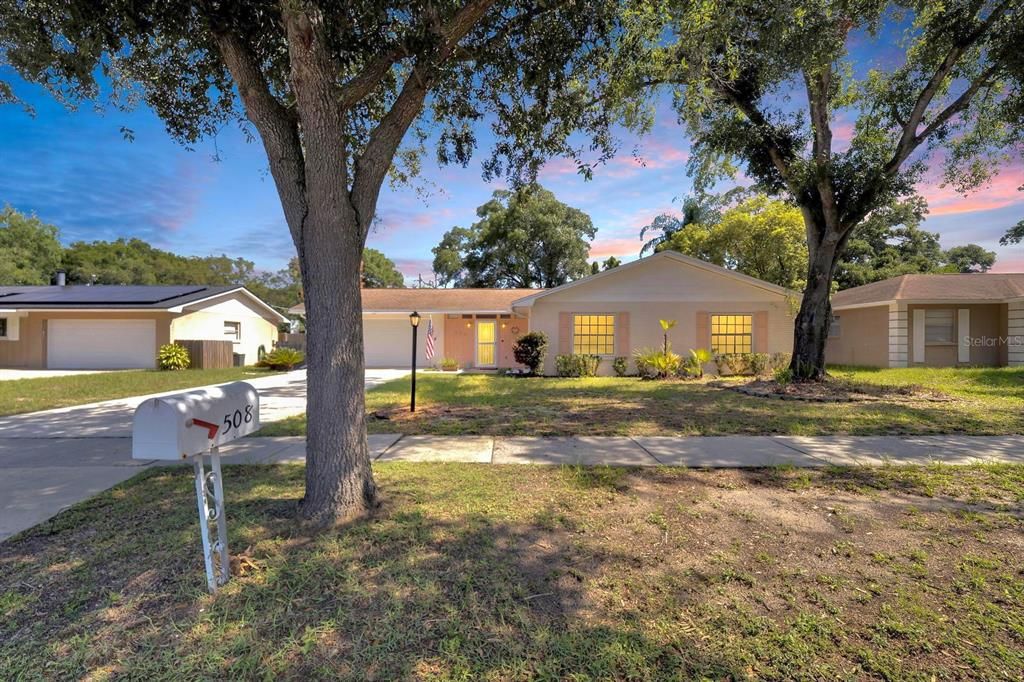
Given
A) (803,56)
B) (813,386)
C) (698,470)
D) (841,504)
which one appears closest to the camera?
(841,504)

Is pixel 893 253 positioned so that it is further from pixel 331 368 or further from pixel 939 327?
pixel 331 368

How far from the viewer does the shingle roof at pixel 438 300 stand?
1948 cm

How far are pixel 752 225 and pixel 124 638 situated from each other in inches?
967

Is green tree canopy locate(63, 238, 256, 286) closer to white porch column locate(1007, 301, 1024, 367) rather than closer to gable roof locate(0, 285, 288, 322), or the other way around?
gable roof locate(0, 285, 288, 322)

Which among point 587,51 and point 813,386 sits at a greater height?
point 587,51

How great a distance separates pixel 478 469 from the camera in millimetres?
5008

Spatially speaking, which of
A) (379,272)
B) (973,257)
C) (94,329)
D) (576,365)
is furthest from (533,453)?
(973,257)

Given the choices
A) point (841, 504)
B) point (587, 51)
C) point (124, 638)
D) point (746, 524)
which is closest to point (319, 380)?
point (124, 638)

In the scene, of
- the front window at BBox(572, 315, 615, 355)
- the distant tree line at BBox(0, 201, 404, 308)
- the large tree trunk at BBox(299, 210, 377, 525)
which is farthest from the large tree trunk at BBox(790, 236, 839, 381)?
the distant tree line at BBox(0, 201, 404, 308)

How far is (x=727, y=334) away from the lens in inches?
635

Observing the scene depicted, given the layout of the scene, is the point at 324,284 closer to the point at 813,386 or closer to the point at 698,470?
the point at 698,470

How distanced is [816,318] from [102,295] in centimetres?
2742

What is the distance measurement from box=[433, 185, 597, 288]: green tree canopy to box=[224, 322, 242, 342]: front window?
1448 centimetres

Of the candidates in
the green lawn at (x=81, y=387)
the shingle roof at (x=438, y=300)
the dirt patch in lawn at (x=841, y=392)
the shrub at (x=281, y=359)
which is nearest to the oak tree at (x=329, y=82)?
the green lawn at (x=81, y=387)
